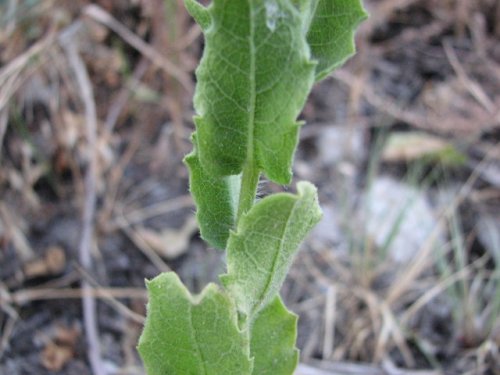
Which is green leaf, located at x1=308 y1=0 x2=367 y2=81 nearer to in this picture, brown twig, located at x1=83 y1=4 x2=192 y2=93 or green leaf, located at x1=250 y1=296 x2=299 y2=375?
green leaf, located at x1=250 y1=296 x2=299 y2=375

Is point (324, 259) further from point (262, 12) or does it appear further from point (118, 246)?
point (262, 12)

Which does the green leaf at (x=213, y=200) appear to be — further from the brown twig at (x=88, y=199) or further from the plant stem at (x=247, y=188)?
the brown twig at (x=88, y=199)

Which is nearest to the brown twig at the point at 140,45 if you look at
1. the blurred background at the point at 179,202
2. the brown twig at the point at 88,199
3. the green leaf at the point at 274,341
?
the blurred background at the point at 179,202

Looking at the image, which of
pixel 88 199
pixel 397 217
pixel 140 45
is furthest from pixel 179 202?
pixel 397 217

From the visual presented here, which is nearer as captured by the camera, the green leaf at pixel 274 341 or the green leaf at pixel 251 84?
the green leaf at pixel 251 84

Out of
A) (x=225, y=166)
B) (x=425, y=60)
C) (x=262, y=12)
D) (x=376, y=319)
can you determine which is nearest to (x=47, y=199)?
(x=376, y=319)

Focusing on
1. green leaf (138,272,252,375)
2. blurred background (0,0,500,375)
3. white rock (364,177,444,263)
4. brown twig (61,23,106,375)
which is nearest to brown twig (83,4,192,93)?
blurred background (0,0,500,375)

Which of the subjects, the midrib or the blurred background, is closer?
the midrib
